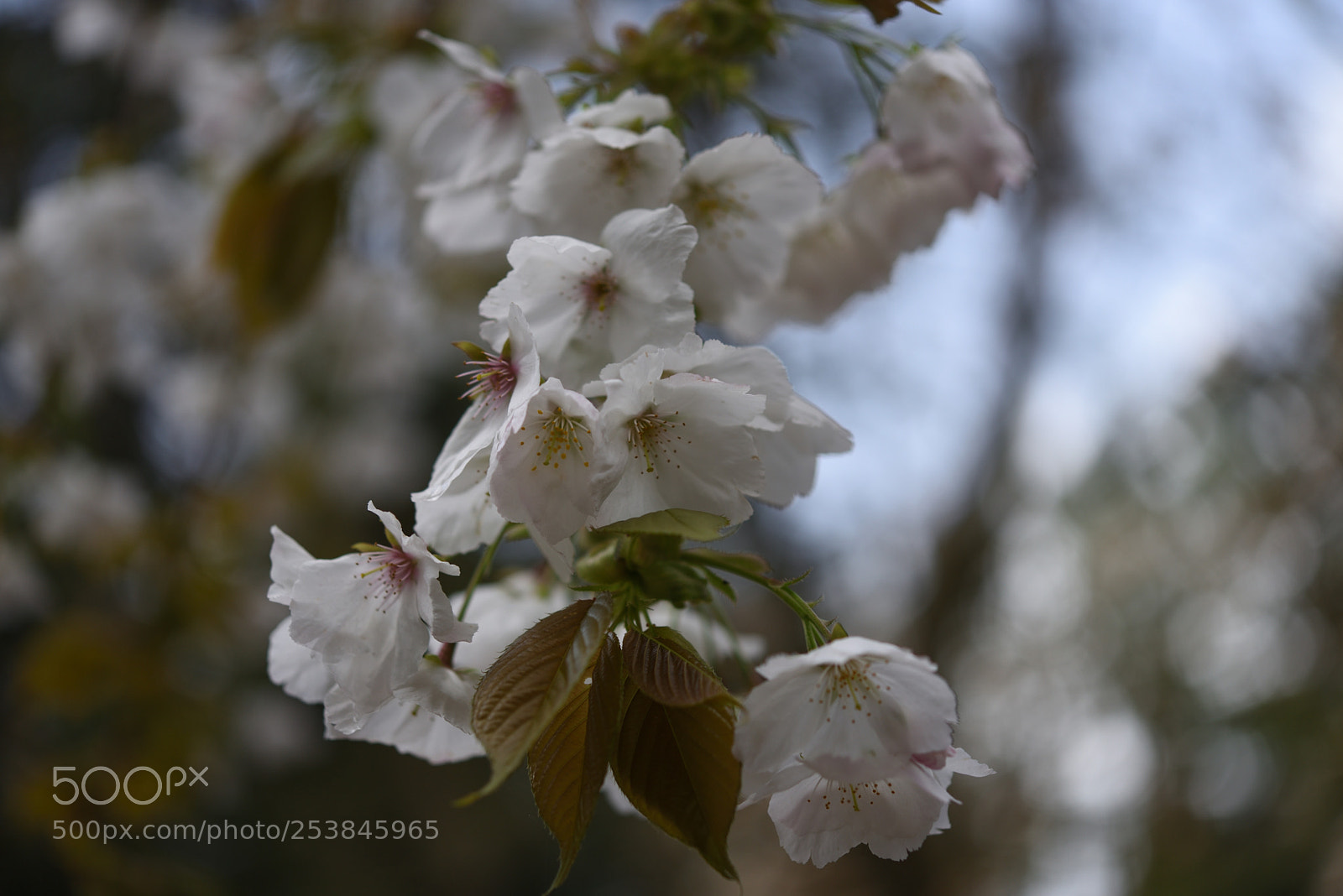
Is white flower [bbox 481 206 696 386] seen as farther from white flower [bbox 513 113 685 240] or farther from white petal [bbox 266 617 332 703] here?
white petal [bbox 266 617 332 703]

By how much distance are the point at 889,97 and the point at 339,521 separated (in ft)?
8.06

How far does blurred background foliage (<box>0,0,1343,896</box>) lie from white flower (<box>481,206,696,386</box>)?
0.63ft

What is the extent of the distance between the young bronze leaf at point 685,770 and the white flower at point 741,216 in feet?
1.07

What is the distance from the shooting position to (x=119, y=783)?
1.57 m

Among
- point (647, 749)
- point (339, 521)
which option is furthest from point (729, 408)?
point (339, 521)

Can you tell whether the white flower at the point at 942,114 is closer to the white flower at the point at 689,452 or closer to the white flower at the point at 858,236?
the white flower at the point at 858,236

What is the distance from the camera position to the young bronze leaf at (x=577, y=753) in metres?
0.44

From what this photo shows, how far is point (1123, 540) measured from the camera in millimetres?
5742

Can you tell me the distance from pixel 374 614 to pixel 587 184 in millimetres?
318

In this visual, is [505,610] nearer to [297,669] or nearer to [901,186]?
[297,669]

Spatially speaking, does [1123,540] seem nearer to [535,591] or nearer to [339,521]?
[339,521]

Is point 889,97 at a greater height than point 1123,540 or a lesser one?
greater

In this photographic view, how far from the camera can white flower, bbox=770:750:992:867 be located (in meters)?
0.50

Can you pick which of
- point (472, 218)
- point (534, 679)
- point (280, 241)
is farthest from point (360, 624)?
point (280, 241)
